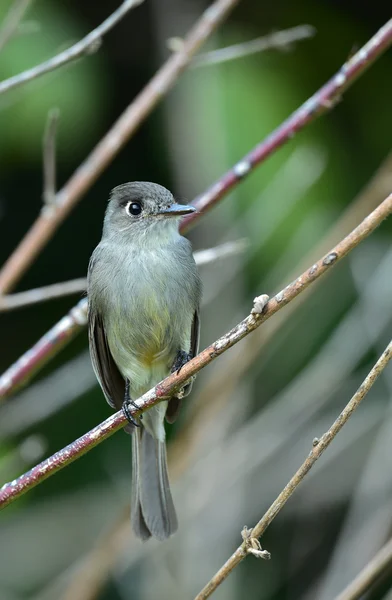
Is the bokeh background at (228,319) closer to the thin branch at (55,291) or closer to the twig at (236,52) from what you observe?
the twig at (236,52)

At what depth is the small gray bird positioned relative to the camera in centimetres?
318

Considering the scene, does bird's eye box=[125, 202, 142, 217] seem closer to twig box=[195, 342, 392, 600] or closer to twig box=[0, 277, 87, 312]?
twig box=[0, 277, 87, 312]

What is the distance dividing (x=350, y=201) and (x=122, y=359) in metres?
1.89

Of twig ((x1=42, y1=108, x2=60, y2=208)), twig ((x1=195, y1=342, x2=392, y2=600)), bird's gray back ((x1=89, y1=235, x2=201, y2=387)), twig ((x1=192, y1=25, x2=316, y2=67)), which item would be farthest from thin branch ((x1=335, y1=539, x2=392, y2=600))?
twig ((x1=192, y1=25, x2=316, y2=67))

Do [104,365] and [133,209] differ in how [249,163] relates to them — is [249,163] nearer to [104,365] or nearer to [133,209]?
[133,209]

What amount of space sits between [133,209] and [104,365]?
1.99ft

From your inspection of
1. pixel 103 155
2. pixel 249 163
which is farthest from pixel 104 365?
pixel 249 163

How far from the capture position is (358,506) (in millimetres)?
3656

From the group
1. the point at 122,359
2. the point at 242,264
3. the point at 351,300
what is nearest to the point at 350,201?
the point at 351,300

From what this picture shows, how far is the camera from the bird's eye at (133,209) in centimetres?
331

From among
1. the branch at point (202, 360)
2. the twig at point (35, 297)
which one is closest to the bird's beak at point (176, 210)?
the twig at point (35, 297)

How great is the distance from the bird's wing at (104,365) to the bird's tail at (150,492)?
0.19 meters

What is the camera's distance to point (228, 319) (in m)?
3.91

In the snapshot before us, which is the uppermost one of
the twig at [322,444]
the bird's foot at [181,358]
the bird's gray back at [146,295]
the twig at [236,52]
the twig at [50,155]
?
the twig at [236,52]
